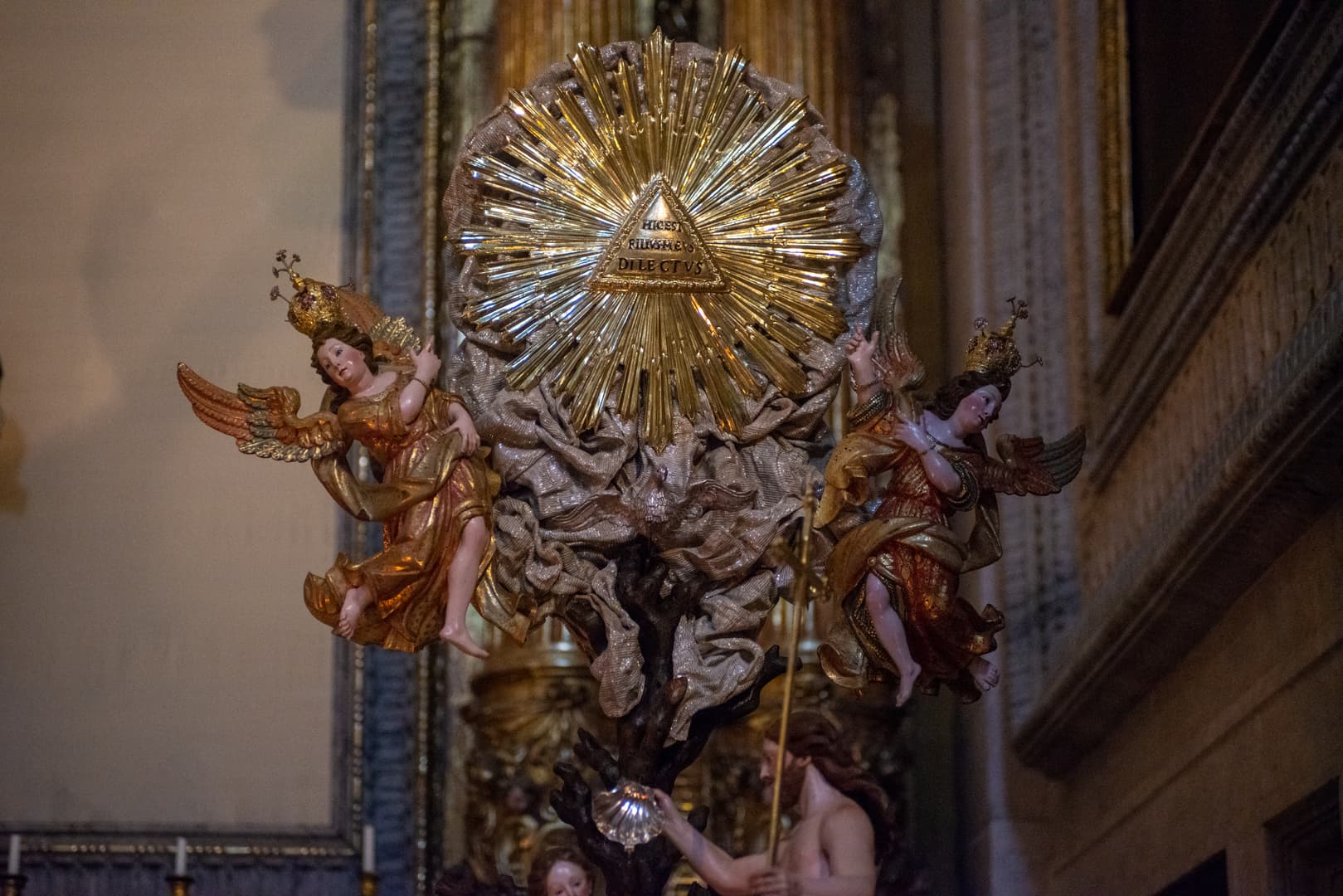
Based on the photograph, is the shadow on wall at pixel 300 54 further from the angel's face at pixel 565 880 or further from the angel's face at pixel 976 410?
the angel's face at pixel 565 880

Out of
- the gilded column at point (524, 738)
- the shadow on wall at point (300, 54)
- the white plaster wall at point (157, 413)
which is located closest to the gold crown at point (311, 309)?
the gilded column at point (524, 738)

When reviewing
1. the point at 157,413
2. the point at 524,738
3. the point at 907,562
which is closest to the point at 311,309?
the point at 907,562

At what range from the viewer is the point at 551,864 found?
4.58m

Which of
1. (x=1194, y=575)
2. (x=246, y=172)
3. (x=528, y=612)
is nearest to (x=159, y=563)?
(x=246, y=172)

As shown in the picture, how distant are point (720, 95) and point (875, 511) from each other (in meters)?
0.97

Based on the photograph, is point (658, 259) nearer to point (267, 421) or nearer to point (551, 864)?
point (267, 421)

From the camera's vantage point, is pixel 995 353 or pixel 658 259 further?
pixel 658 259

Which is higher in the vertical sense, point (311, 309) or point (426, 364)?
point (311, 309)

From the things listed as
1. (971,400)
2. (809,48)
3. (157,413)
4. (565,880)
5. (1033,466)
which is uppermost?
(809,48)

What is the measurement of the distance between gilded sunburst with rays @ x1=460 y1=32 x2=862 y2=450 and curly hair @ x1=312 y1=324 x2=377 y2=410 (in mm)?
258

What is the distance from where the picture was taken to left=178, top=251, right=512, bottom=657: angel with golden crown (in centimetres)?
449

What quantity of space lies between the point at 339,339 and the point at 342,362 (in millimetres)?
49

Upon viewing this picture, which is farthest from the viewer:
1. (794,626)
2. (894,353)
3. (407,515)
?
(894,353)

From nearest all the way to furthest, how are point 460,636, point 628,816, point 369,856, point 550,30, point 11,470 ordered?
point 628,816 < point 460,636 < point 369,856 < point 11,470 < point 550,30
